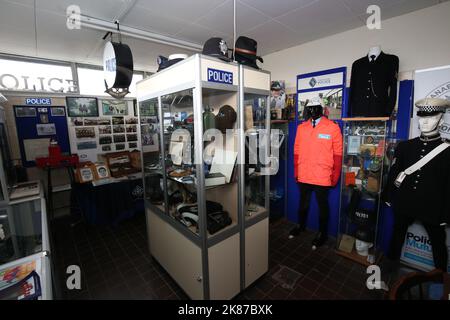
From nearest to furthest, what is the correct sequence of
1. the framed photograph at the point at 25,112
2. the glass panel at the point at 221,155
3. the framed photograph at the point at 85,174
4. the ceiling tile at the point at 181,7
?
the glass panel at the point at 221,155 < the ceiling tile at the point at 181,7 < the framed photograph at the point at 85,174 < the framed photograph at the point at 25,112

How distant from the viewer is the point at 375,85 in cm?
243

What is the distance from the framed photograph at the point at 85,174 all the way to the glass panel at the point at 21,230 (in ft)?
3.12

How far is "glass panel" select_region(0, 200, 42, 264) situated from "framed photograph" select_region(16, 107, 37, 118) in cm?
196

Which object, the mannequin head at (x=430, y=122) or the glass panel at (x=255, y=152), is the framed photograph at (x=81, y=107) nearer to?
the glass panel at (x=255, y=152)

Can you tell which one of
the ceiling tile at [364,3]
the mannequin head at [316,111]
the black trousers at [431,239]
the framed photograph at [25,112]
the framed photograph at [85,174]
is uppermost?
the ceiling tile at [364,3]

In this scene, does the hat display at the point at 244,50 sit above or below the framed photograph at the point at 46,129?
above

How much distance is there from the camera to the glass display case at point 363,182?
8.29 ft

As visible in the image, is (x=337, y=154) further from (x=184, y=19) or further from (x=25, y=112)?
(x=25, y=112)

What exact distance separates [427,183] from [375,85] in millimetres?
1168

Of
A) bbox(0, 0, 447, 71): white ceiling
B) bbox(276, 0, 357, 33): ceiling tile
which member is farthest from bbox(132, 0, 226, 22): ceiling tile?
bbox(276, 0, 357, 33): ceiling tile

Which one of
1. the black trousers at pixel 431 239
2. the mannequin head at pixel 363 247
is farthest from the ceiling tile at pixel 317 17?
the mannequin head at pixel 363 247

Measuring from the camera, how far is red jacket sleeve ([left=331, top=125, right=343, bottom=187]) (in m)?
2.65

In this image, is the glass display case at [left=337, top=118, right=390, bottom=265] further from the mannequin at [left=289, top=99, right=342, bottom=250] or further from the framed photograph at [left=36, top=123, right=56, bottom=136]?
Answer: the framed photograph at [left=36, top=123, right=56, bottom=136]

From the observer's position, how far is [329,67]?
119 inches
